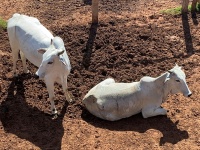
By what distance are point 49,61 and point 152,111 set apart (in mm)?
2225

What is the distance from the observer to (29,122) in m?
7.26

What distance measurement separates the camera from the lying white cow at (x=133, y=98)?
277 inches

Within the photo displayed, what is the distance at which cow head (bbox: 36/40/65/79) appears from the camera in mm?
6488

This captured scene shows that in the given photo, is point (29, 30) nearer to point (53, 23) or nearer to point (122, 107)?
point (122, 107)

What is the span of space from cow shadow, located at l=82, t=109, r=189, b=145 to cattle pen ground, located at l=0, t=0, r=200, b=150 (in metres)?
0.02

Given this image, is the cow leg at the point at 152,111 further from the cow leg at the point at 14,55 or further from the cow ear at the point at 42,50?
the cow leg at the point at 14,55

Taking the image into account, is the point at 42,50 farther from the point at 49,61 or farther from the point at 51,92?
the point at 51,92

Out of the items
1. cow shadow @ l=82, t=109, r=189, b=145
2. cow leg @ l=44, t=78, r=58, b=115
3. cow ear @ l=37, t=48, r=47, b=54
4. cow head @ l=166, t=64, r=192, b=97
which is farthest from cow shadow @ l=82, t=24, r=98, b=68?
cow head @ l=166, t=64, r=192, b=97

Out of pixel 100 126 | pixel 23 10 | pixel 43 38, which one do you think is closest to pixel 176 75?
pixel 100 126

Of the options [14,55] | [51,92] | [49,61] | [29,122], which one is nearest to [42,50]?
[49,61]

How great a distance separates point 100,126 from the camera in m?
7.11

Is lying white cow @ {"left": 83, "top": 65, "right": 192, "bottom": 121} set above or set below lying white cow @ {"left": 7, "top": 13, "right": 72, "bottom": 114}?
below

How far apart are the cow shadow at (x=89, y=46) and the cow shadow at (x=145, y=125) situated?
196 centimetres

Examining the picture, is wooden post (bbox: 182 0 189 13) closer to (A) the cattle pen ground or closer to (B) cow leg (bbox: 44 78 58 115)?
(A) the cattle pen ground
